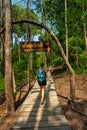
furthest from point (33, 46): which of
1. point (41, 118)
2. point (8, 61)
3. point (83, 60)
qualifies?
point (83, 60)

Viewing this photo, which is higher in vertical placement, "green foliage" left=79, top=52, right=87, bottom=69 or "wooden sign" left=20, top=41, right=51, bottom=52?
"wooden sign" left=20, top=41, right=51, bottom=52

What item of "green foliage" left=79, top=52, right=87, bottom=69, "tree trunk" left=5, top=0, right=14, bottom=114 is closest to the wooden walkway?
"tree trunk" left=5, top=0, right=14, bottom=114

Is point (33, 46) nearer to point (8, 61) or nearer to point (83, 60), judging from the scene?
point (8, 61)

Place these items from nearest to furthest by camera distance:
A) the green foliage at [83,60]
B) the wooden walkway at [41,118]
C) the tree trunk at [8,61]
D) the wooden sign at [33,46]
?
the wooden walkway at [41,118], the tree trunk at [8,61], the wooden sign at [33,46], the green foliage at [83,60]

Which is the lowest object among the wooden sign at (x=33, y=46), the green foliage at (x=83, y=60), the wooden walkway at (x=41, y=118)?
the wooden walkway at (x=41, y=118)

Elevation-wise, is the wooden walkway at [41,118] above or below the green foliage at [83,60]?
below

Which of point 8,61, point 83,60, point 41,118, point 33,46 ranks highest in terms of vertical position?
point 33,46

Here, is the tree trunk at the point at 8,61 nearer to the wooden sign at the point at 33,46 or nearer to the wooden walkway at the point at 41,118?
the wooden walkway at the point at 41,118

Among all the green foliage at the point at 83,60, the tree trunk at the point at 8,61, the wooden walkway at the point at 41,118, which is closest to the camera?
the wooden walkway at the point at 41,118

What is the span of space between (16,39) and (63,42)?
31.3m

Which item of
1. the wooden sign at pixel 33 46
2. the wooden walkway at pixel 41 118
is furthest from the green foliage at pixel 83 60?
the wooden walkway at pixel 41 118

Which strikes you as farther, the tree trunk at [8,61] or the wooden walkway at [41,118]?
the tree trunk at [8,61]

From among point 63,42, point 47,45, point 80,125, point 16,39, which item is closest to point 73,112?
point 80,125

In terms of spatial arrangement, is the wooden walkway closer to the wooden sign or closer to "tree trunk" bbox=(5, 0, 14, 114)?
"tree trunk" bbox=(5, 0, 14, 114)
